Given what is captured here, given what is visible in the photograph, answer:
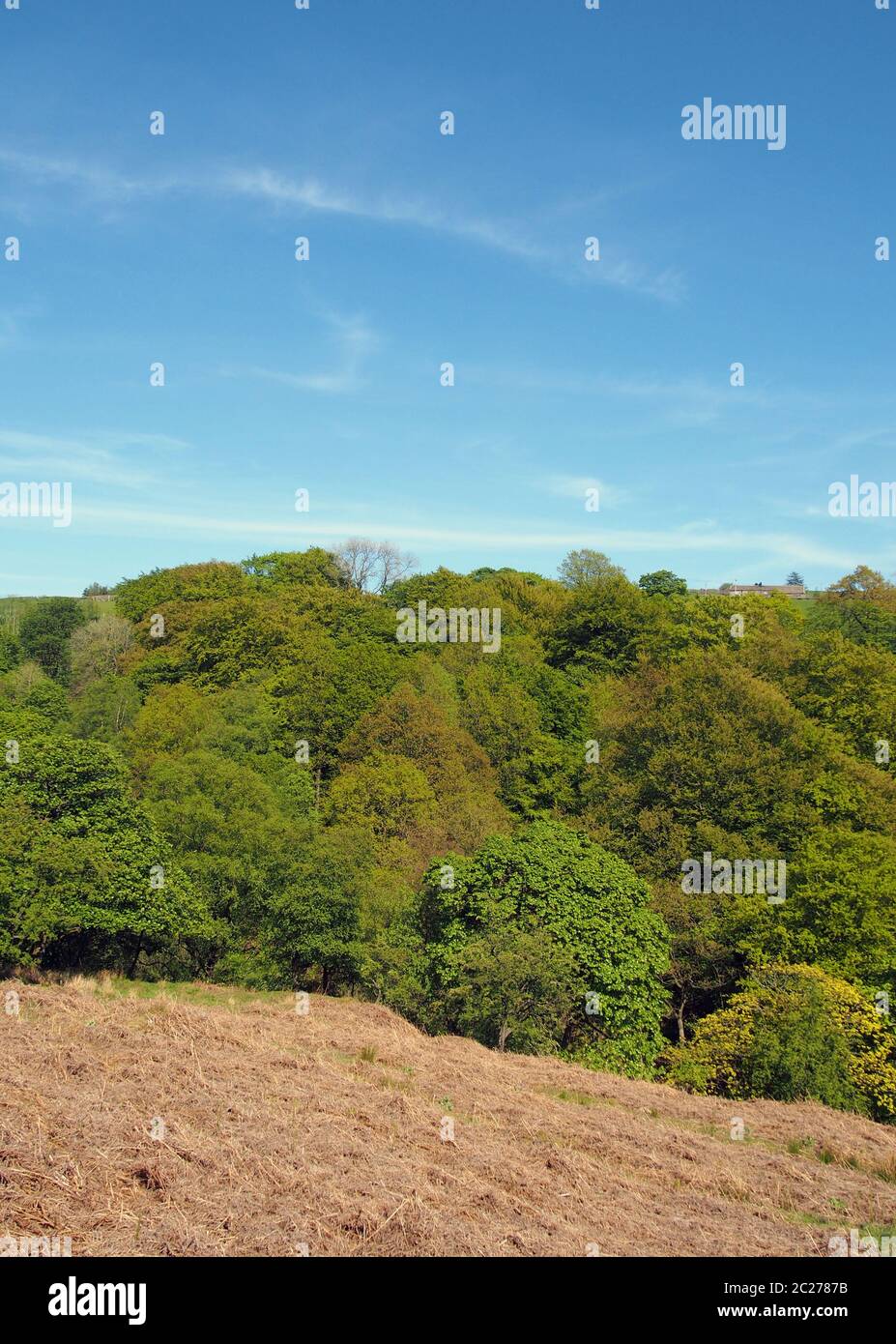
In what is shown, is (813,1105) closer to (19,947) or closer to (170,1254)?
(170,1254)

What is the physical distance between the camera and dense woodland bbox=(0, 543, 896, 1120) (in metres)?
29.4

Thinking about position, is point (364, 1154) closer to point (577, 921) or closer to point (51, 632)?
point (577, 921)

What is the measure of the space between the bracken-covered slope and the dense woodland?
844 cm

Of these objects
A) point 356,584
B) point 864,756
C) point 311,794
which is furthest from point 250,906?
point 356,584

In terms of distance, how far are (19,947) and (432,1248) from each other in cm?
2402

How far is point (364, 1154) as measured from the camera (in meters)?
12.9

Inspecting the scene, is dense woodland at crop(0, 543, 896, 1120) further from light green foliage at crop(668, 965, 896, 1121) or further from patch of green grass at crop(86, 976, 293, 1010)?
patch of green grass at crop(86, 976, 293, 1010)

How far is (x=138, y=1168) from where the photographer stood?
1125 cm

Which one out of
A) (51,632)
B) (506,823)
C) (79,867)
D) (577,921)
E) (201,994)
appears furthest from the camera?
(51,632)

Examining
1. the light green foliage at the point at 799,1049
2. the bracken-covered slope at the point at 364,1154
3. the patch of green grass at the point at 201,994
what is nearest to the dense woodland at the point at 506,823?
the light green foliage at the point at 799,1049

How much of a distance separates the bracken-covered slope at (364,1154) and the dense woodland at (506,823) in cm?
844

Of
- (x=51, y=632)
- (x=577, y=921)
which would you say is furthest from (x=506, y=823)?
(x=51, y=632)

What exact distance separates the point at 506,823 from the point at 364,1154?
38.0m

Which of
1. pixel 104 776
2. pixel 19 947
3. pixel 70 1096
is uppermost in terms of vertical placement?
pixel 104 776
